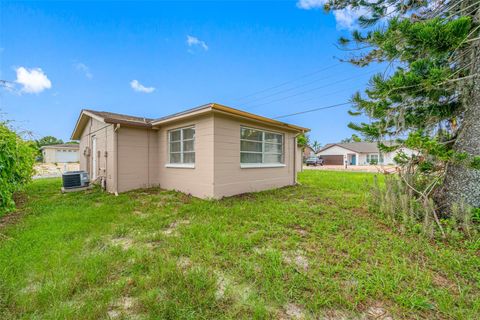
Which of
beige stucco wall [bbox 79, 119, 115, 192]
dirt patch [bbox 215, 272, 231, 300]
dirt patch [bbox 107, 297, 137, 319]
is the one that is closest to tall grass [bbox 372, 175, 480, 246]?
dirt patch [bbox 215, 272, 231, 300]

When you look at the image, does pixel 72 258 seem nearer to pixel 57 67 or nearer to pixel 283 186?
pixel 283 186

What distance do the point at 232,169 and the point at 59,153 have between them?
112ft

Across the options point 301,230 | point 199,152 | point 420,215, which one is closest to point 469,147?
point 420,215

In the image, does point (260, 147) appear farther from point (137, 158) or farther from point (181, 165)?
point (137, 158)

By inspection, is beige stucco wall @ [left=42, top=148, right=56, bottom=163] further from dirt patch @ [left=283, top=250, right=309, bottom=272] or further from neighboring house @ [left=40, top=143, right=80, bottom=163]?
dirt patch @ [left=283, top=250, right=309, bottom=272]

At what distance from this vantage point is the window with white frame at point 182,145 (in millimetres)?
6676

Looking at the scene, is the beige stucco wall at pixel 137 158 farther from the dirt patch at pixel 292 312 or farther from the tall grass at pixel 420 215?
the tall grass at pixel 420 215

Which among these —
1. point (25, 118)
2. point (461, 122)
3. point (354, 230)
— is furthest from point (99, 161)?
point (461, 122)

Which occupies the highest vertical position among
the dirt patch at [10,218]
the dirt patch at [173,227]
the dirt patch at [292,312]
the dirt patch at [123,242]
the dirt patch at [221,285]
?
the dirt patch at [10,218]

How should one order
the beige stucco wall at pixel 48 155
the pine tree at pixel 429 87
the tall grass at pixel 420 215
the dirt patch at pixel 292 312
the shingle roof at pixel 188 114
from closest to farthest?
the dirt patch at pixel 292 312 < the pine tree at pixel 429 87 < the tall grass at pixel 420 215 < the shingle roof at pixel 188 114 < the beige stucco wall at pixel 48 155

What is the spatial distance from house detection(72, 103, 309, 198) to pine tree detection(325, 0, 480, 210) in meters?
3.36

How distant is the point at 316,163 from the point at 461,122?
1061 inches

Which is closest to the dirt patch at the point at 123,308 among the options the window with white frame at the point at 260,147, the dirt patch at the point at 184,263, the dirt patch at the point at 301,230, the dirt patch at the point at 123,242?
the dirt patch at the point at 184,263

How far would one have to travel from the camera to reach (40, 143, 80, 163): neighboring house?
2769cm
